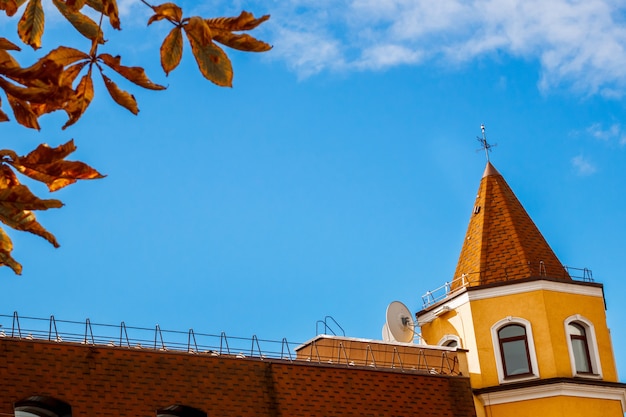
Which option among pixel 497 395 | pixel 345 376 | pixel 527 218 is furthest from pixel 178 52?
pixel 527 218

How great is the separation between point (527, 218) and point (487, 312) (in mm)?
4229

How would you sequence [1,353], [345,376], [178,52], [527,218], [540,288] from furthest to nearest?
[527,218], [540,288], [345,376], [1,353], [178,52]

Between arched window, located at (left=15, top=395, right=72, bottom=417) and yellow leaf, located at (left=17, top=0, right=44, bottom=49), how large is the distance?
19.3 metres

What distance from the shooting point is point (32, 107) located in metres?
4.12

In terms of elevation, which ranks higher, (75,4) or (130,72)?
(75,4)

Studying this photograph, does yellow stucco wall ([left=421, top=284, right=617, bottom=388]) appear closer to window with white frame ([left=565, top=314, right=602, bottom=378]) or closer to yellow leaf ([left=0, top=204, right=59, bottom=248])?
window with white frame ([left=565, top=314, right=602, bottom=378])

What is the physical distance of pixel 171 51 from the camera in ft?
13.3

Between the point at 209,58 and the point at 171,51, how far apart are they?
6.6 inches

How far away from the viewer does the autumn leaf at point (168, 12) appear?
12.6ft

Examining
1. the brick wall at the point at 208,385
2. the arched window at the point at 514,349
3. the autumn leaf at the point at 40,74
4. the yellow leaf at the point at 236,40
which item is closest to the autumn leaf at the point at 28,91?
the autumn leaf at the point at 40,74

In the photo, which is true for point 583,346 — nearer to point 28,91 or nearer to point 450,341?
point 450,341

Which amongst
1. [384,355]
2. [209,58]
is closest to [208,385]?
[384,355]

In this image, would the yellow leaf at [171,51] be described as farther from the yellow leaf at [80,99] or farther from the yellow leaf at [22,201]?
the yellow leaf at [22,201]

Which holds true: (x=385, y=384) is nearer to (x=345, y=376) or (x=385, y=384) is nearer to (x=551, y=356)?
(x=345, y=376)
